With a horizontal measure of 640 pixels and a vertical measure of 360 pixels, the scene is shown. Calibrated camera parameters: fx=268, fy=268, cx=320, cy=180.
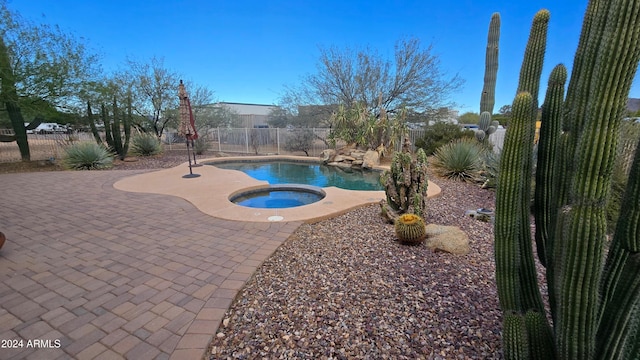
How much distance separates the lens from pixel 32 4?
31.2ft

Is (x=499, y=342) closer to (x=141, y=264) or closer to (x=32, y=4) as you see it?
(x=141, y=264)

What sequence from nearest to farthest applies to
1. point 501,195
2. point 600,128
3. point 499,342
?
point 600,128 < point 501,195 < point 499,342

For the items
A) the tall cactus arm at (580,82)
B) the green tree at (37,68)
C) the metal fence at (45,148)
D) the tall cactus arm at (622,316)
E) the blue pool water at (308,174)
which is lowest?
the blue pool water at (308,174)

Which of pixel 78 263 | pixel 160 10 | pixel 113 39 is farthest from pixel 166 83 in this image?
pixel 78 263

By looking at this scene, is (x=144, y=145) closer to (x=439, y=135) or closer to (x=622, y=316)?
(x=439, y=135)

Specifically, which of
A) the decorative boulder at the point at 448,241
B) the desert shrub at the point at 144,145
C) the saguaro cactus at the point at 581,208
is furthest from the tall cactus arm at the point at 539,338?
the desert shrub at the point at 144,145

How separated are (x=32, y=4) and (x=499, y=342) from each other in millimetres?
15630

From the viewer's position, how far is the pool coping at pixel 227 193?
4.92 meters

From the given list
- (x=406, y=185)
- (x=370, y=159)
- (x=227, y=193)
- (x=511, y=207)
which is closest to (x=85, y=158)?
(x=227, y=193)

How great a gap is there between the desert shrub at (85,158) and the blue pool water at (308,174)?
439 centimetres

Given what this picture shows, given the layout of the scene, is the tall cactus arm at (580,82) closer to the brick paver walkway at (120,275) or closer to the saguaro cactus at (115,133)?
the brick paver walkway at (120,275)

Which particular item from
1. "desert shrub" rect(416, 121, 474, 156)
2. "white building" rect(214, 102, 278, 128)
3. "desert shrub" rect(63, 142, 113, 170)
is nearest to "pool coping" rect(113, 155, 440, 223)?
"desert shrub" rect(63, 142, 113, 170)

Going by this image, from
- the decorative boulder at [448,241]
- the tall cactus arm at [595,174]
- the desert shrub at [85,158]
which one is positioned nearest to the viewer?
the tall cactus arm at [595,174]

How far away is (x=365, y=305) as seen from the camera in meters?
2.38
